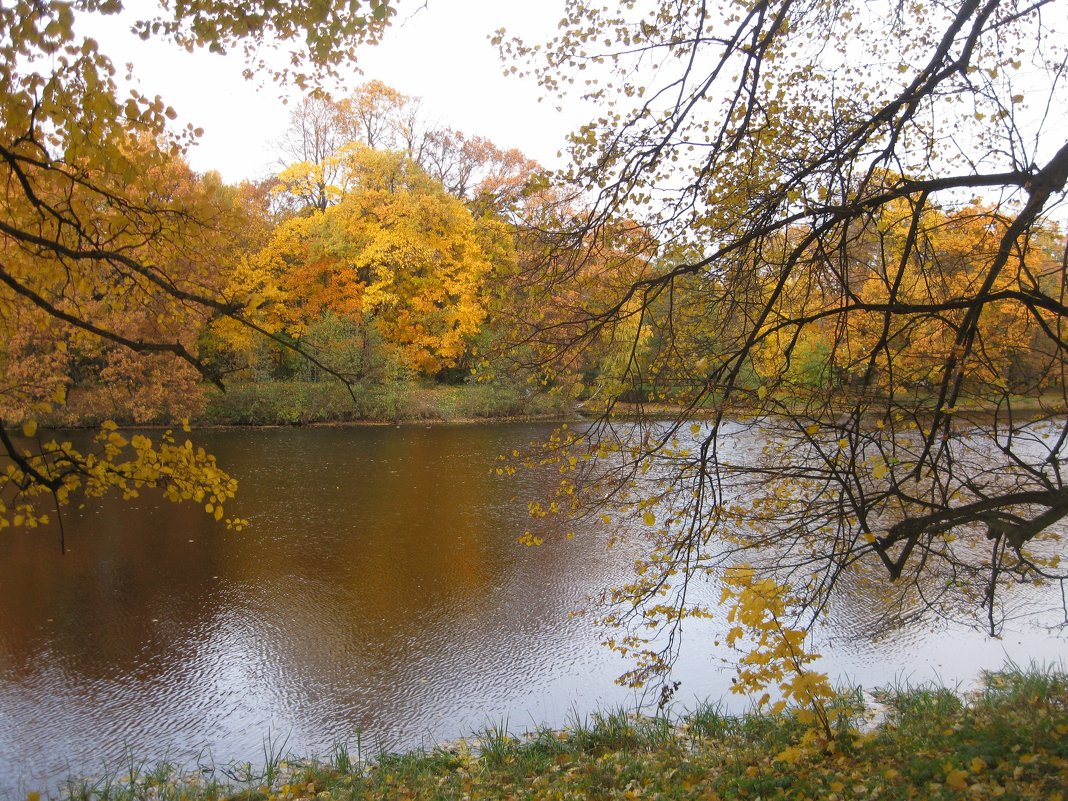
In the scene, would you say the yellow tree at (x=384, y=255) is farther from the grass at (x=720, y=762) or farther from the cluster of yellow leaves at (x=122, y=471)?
the cluster of yellow leaves at (x=122, y=471)

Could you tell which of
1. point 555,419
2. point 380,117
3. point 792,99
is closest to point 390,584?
point 792,99

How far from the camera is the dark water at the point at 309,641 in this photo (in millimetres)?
6258

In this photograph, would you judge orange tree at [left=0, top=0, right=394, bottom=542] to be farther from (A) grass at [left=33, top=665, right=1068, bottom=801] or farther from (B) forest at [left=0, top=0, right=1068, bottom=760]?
(A) grass at [left=33, top=665, right=1068, bottom=801]

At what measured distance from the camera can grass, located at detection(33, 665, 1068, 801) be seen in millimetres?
3451

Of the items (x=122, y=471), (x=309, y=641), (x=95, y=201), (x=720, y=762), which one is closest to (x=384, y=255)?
(x=309, y=641)

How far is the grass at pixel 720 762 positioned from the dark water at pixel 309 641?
0.58 m

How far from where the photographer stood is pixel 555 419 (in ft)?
91.8

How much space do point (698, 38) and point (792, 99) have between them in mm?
1994

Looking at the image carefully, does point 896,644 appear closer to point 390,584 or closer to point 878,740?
point 878,740

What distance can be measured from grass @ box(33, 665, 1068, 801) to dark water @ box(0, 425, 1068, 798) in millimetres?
581

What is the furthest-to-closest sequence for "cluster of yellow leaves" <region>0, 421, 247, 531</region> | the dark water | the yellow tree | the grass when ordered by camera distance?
the yellow tree
the dark water
"cluster of yellow leaves" <region>0, 421, 247, 531</region>
the grass

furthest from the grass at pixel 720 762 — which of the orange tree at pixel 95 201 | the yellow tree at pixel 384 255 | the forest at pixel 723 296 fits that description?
the yellow tree at pixel 384 255

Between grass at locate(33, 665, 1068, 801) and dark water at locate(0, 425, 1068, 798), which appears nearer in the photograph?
grass at locate(33, 665, 1068, 801)

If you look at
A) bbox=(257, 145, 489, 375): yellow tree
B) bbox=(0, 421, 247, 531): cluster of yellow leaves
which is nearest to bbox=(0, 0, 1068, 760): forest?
bbox=(0, 421, 247, 531): cluster of yellow leaves
